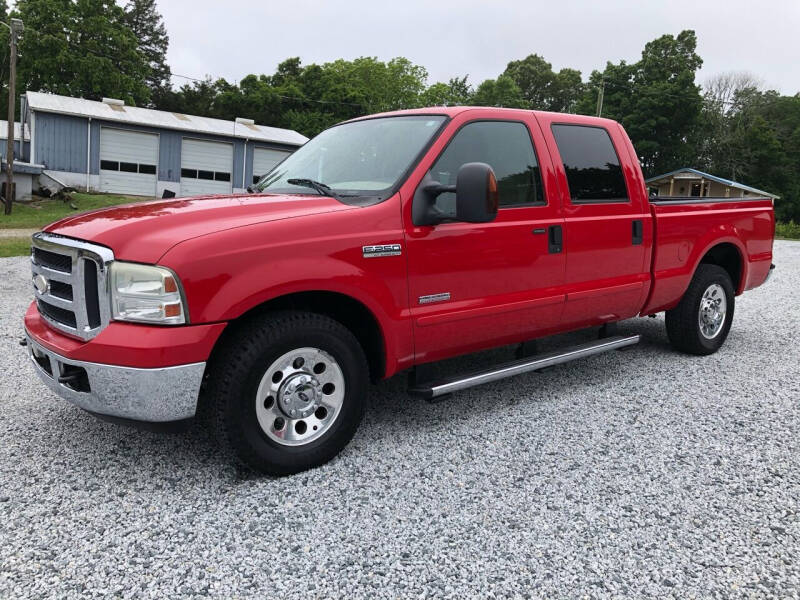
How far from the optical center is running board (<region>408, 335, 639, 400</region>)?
3648mm

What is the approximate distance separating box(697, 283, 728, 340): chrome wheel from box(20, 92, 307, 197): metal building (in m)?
22.8

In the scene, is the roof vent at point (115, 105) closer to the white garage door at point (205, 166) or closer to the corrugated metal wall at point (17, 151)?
the white garage door at point (205, 166)

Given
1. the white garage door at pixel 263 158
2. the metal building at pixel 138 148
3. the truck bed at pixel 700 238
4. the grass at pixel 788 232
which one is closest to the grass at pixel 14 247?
the truck bed at pixel 700 238

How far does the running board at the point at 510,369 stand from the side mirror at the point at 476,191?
102 centimetres

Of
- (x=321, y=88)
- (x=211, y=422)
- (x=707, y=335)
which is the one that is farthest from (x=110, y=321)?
(x=321, y=88)

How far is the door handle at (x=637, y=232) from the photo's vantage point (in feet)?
15.7

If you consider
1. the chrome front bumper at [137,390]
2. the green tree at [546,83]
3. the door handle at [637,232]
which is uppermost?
the green tree at [546,83]

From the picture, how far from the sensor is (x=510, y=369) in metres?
4.10

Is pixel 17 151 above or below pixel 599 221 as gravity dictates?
above

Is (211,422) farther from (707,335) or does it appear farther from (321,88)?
(321,88)

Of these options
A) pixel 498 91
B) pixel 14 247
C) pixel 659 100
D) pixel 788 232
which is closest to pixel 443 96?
pixel 498 91

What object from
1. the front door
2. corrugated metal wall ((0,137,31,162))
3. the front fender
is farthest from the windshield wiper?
corrugated metal wall ((0,137,31,162))

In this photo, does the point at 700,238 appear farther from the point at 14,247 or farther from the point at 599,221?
the point at 14,247

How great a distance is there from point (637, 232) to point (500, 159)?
1.44 meters
